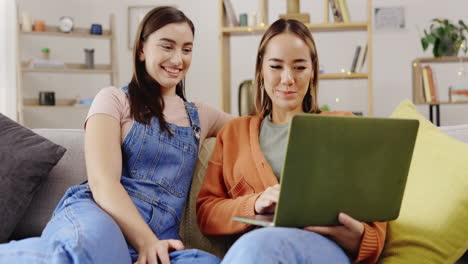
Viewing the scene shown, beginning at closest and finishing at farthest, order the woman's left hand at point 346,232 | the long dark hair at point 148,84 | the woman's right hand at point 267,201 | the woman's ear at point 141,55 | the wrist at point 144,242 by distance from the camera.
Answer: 1. the woman's left hand at point 346,232
2. the woman's right hand at point 267,201
3. the wrist at point 144,242
4. the long dark hair at point 148,84
5. the woman's ear at point 141,55

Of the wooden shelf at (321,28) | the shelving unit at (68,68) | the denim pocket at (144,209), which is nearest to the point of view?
the denim pocket at (144,209)

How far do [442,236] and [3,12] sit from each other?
4.43 meters

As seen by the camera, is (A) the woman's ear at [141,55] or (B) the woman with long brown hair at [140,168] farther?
(A) the woman's ear at [141,55]

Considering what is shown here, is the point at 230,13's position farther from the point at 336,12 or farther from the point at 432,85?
the point at 432,85

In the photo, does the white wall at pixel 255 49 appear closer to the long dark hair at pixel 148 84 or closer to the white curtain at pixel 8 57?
the white curtain at pixel 8 57

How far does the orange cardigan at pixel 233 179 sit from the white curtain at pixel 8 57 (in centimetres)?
366

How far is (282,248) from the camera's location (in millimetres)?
958

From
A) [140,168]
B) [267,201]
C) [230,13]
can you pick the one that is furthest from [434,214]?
[230,13]

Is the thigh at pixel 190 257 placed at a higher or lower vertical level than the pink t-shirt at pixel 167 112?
lower

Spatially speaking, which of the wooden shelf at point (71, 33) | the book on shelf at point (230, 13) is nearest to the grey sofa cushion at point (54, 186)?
the book on shelf at point (230, 13)

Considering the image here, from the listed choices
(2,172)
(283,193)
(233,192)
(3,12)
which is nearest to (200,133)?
(233,192)

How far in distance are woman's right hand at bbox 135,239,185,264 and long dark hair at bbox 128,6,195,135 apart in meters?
0.35

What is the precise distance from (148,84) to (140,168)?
28 cm

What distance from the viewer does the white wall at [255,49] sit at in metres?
4.92
